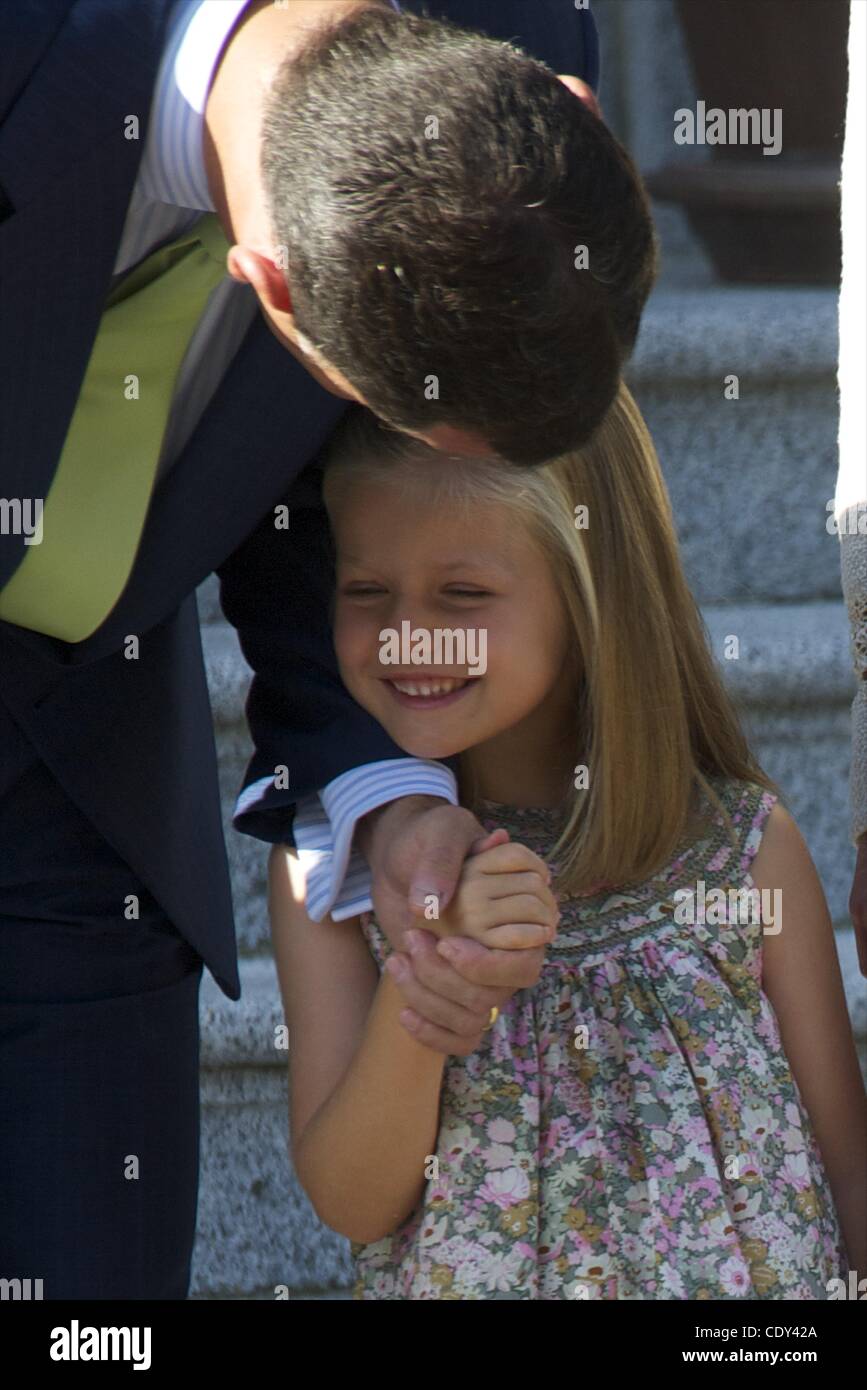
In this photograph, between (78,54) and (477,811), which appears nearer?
(78,54)

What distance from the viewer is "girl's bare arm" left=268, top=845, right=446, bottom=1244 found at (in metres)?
0.93

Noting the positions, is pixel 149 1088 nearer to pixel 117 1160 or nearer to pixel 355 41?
pixel 117 1160

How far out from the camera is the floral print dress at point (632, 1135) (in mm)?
946

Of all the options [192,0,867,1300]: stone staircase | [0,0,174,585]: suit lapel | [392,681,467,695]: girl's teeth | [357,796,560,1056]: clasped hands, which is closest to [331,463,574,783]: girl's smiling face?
[392,681,467,695]: girl's teeth

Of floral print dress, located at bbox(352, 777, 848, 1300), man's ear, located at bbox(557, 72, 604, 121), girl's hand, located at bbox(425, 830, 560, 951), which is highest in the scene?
man's ear, located at bbox(557, 72, 604, 121)

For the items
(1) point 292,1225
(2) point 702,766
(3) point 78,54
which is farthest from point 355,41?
(1) point 292,1225

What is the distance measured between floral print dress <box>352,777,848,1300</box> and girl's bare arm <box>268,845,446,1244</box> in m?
0.02

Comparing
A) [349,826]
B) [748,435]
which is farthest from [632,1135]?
[748,435]

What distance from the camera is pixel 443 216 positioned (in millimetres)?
659

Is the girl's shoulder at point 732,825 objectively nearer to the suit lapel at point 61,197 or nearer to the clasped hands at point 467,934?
the clasped hands at point 467,934

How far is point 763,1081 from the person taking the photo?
99cm

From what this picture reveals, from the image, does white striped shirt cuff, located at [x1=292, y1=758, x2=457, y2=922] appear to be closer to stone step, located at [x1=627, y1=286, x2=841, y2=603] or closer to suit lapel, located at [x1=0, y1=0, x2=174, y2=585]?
suit lapel, located at [x1=0, y1=0, x2=174, y2=585]

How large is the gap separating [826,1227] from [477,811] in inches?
12.1

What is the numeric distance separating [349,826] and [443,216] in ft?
1.36
